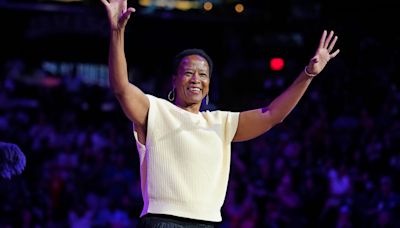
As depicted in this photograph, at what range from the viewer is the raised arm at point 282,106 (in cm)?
322

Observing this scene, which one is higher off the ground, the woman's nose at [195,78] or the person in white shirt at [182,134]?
the woman's nose at [195,78]

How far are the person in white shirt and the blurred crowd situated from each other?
4.66 m

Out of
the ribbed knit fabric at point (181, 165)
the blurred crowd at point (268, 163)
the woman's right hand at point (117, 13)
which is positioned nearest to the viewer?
the woman's right hand at point (117, 13)

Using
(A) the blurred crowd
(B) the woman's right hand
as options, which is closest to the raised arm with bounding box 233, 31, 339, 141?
(B) the woman's right hand

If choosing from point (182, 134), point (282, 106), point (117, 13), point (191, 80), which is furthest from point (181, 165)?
point (117, 13)

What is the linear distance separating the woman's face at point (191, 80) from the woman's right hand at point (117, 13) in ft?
1.29

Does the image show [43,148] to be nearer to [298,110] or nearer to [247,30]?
[298,110]

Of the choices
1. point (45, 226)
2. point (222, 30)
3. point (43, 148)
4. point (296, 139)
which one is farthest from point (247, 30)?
point (45, 226)

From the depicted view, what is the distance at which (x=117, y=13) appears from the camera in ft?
9.78

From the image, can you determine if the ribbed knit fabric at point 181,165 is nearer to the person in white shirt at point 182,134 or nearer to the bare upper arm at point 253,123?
the person in white shirt at point 182,134

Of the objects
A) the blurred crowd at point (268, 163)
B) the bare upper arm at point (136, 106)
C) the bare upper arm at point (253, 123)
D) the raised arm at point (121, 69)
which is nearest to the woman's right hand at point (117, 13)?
the raised arm at point (121, 69)

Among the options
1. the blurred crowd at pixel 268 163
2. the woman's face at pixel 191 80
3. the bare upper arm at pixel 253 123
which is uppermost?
the woman's face at pixel 191 80

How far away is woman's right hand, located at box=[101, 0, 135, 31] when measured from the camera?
2.90m

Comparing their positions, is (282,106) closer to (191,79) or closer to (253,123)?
(253,123)
